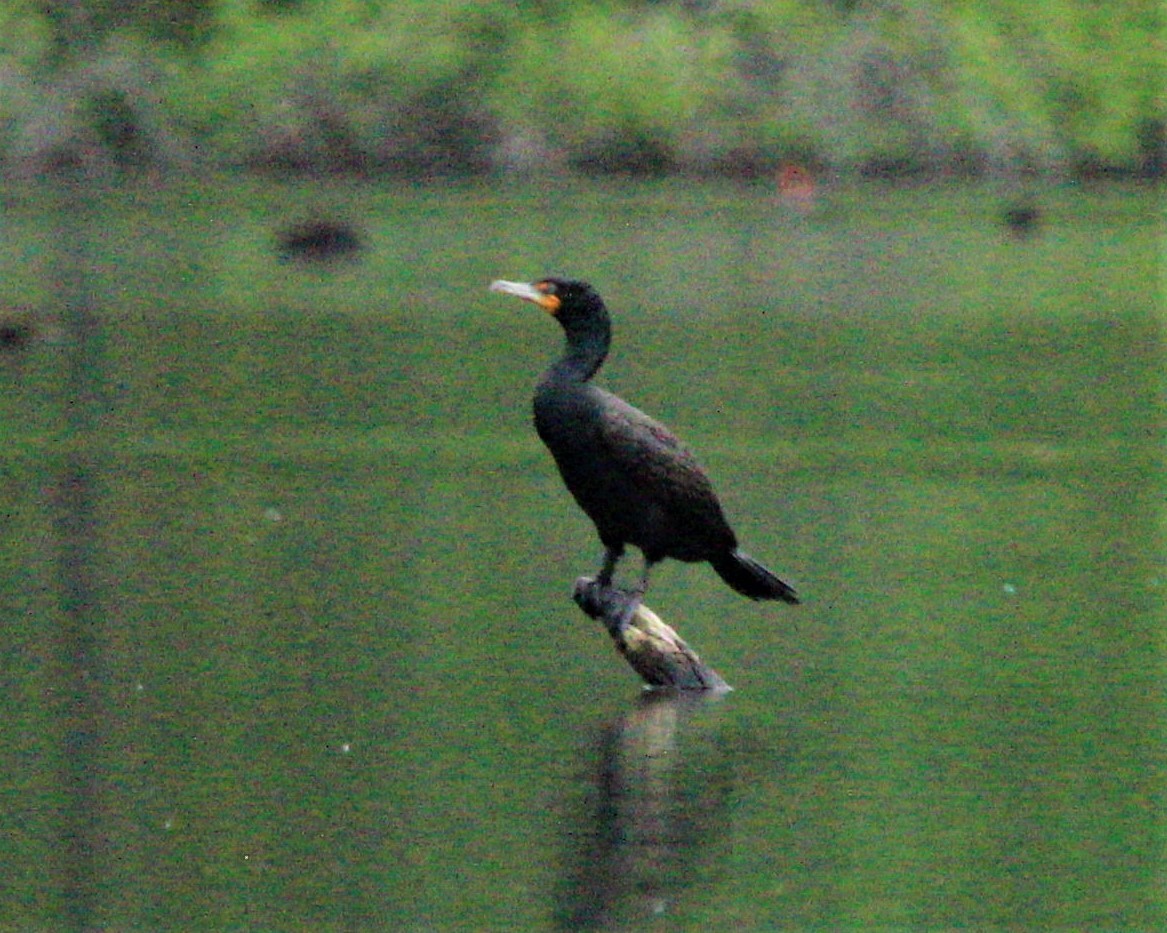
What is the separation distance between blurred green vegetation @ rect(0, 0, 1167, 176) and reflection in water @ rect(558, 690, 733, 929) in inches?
1692

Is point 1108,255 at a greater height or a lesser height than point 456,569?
lesser

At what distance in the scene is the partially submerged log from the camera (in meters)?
12.0

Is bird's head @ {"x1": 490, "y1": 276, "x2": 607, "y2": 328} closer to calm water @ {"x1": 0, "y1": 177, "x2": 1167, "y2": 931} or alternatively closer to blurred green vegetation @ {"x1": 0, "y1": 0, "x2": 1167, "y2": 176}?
calm water @ {"x1": 0, "y1": 177, "x2": 1167, "y2": 931}

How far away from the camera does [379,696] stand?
11984 mm

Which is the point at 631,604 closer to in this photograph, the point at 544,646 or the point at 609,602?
the point at 609,602

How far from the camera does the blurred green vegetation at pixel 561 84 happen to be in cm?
5519

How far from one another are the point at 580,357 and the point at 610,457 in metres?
0.37

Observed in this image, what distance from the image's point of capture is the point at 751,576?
1245cm

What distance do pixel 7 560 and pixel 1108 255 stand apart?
100 ft

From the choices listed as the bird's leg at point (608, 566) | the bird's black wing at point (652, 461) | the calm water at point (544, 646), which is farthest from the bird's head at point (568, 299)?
the calm water at point (544, 646)

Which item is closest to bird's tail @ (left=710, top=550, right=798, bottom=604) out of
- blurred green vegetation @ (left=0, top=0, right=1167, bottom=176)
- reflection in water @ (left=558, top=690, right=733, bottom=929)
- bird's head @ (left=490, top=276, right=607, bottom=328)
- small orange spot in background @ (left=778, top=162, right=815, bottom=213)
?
reflection in water @ (left=558, top=690, right=733, bottom=929)

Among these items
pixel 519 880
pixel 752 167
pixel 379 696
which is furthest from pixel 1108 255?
pixel 519 880

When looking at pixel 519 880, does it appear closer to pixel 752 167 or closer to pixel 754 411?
pixel 754 411

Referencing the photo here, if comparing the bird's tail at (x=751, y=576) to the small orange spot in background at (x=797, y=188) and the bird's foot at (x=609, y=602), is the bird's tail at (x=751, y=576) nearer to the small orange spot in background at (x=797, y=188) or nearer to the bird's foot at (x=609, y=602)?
the bird's foot at (x=609, y=602)
